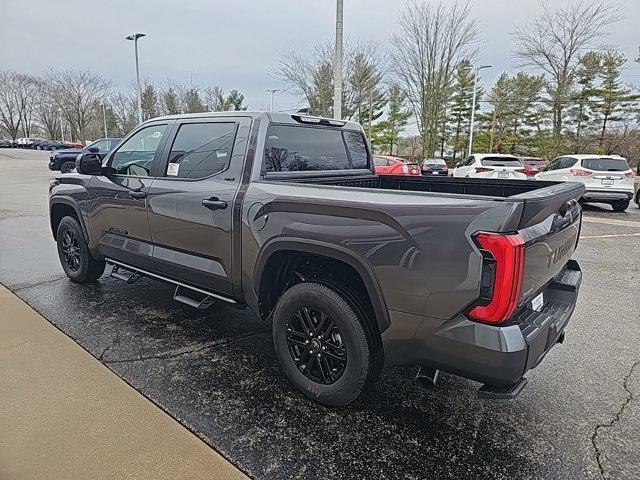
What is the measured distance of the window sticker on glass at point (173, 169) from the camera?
11.7ft

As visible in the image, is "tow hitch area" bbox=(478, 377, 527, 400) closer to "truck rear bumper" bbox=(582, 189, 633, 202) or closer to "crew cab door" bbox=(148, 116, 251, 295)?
"crew cab door" bbox=(148, 116, 251, 295)

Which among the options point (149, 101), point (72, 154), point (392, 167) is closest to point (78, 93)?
point (149, 101)

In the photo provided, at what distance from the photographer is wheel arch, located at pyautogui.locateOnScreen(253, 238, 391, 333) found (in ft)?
7.65

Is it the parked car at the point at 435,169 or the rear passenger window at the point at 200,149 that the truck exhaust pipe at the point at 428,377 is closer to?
the rear passenger window at the point at 200,149

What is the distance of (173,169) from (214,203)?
711 mm

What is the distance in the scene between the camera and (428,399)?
9.30 ft

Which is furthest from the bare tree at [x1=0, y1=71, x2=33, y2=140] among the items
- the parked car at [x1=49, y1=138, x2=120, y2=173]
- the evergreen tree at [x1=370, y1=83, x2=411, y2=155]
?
the evergreen tree at [x1=370, y1=83, x2=411, y2=155]

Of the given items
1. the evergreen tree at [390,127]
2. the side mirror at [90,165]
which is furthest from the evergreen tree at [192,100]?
the side mirror at [90,165]

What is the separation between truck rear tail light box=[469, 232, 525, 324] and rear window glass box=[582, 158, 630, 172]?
12873 mm

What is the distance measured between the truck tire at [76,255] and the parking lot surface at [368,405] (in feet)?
1.01

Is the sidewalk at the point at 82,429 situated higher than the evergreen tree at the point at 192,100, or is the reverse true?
the evergreen tree at the point at 192,100

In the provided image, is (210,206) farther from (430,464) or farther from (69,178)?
(69,178)

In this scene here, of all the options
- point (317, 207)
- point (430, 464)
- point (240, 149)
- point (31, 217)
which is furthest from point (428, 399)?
point (31, 217)

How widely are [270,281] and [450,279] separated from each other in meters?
1.31
